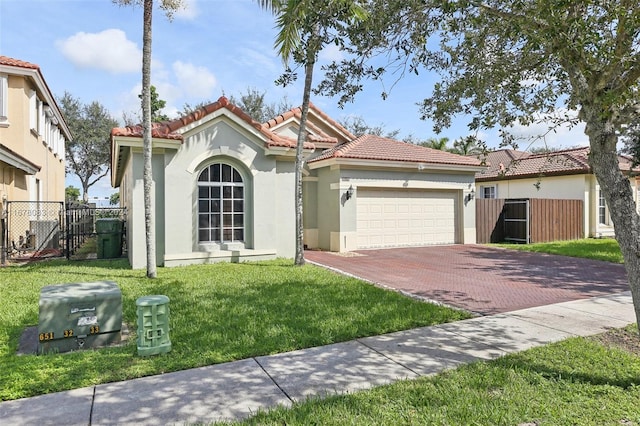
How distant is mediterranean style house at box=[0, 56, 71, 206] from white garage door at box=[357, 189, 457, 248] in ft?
41.5

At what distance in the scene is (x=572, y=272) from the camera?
11688 millimetres

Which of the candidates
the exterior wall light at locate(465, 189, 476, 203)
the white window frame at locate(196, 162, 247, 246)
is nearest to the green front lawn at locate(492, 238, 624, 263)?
the exterior wall light at locate(465, 189, 476, 203)

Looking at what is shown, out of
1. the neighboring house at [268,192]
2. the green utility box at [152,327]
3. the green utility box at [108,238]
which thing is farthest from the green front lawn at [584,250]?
the green utility box at [108,238]

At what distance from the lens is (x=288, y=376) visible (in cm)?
461

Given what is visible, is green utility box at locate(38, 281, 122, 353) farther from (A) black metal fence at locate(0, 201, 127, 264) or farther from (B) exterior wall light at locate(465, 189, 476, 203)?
(B) exterior wall light at locate(465, 189, 476, 203)

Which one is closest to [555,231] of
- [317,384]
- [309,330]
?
[309,330]

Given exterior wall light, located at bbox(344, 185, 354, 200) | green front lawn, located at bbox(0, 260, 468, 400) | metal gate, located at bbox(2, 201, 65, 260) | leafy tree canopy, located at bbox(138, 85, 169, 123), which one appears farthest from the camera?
leafy tree canopy, located at bbox(138, 85, 169, 123)

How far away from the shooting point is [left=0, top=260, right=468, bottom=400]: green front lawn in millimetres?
4742

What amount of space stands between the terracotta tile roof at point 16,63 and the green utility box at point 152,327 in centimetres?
1537

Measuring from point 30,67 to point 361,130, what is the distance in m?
33.9

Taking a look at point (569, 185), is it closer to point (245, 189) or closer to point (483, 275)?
point (483, 275)

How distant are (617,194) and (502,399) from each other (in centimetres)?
255

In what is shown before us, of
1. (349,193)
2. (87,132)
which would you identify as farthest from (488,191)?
(87,132)

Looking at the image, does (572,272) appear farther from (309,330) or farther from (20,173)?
(20,173)
